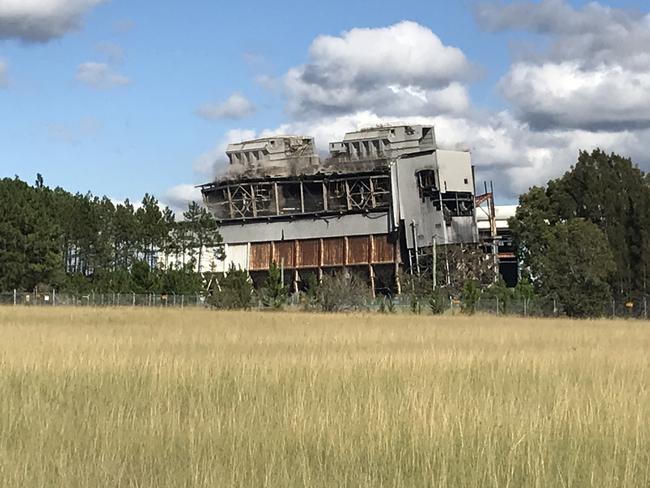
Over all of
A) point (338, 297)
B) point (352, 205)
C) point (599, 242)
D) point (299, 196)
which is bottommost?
point (338, 297)

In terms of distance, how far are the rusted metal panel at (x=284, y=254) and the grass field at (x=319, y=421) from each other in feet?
300

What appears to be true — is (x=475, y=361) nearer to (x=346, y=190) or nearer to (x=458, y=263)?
(x=458, y=263)

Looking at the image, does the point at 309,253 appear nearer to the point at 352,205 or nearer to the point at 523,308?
the point at 352,205

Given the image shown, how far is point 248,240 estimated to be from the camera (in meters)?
116

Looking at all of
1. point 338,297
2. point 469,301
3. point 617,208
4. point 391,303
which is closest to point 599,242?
point 617,208

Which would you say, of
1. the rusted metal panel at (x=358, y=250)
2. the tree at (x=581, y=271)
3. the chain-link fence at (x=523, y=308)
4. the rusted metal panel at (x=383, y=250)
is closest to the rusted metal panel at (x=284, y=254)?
the rusted metal panel at (x=358, y=250)

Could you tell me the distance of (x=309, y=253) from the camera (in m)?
112

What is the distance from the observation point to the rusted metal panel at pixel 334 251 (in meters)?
110

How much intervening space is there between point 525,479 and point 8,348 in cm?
1744

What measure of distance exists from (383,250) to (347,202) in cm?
728

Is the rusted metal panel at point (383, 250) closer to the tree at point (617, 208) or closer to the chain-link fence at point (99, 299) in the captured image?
the chain-link fence at point (99, 299)

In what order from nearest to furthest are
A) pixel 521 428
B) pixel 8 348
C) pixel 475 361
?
pixel 521 428
pixel 475 361
pixel 8 348

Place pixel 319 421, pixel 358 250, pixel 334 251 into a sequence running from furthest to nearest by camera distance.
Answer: pixel 334 251
pixel 358 250
pixel 319 421

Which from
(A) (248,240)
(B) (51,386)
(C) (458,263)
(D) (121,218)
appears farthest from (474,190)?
(B) (51,386)
